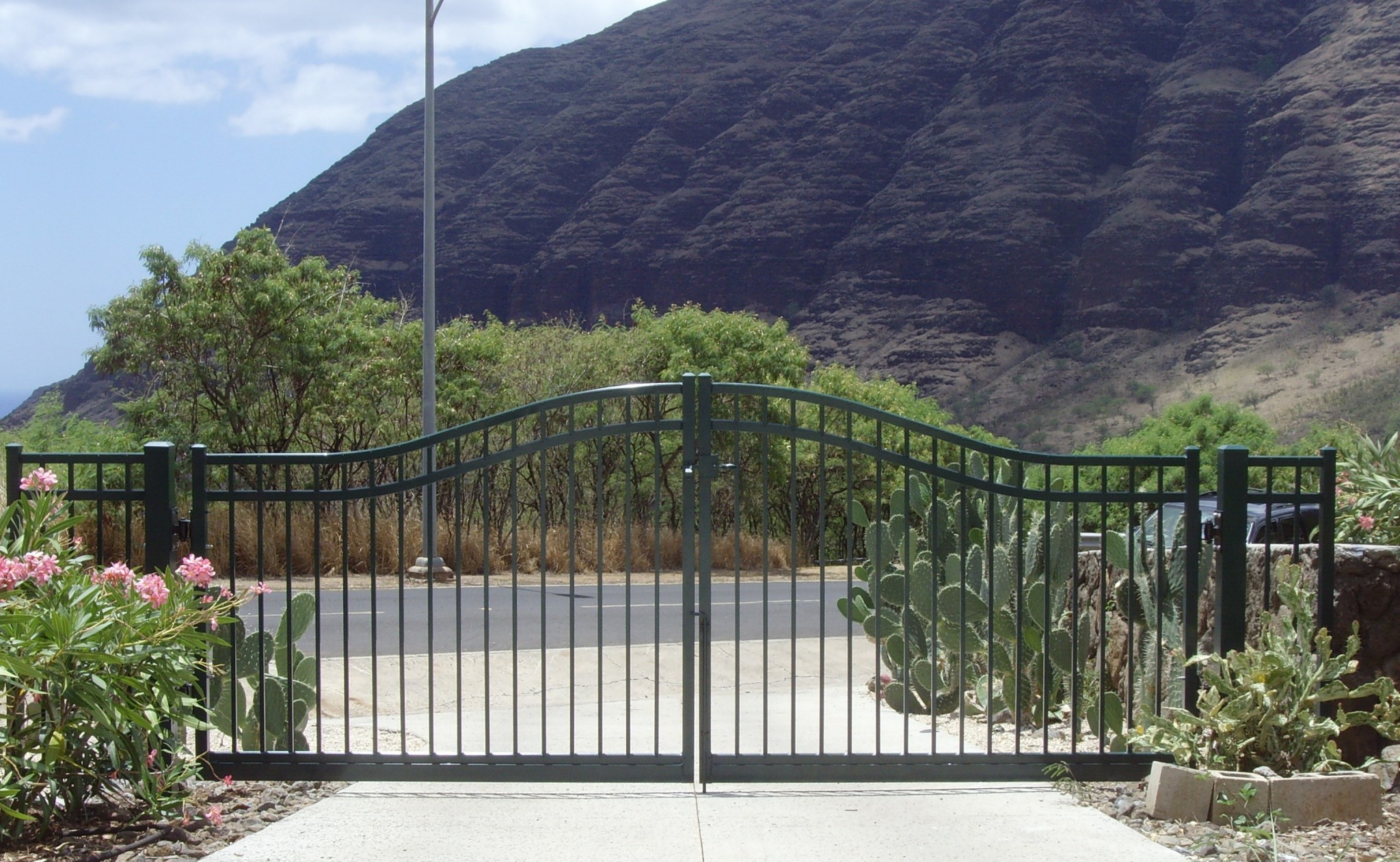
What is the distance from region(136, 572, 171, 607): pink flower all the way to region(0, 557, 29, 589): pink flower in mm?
416

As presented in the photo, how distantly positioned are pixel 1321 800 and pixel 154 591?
4.84 metres

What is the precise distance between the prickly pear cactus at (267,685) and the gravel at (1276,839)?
3717 millimetres

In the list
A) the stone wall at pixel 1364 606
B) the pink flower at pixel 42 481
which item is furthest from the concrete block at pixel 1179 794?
the pink flower at pixel 42 481

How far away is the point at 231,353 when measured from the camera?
20.1 m

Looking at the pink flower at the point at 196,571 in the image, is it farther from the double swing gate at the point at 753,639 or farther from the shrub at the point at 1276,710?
the shrub at the point at 1276,710

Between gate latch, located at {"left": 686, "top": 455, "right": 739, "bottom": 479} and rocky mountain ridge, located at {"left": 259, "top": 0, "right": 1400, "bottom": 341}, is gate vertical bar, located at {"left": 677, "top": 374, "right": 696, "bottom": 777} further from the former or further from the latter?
rocky mountain ridge, located at {"left": 259, "top": 0, "right": 1400, "bottom": 341}

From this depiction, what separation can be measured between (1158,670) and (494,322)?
2158 cm

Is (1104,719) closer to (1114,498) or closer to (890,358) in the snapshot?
(1114,498)

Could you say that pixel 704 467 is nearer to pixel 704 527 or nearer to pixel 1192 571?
pixel 704 527

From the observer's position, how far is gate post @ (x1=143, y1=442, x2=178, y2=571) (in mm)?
5816

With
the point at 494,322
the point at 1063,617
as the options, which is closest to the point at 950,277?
the point at 494,322

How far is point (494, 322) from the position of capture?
86.7 ft

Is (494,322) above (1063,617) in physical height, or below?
above

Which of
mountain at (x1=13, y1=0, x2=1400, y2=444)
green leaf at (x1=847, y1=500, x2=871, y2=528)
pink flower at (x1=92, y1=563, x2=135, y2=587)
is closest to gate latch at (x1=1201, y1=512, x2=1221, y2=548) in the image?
green leaf at (x1=847, y1=500, x2=871, y2=528)
